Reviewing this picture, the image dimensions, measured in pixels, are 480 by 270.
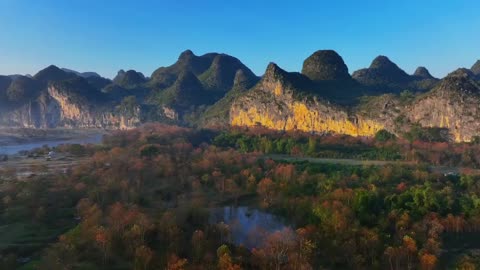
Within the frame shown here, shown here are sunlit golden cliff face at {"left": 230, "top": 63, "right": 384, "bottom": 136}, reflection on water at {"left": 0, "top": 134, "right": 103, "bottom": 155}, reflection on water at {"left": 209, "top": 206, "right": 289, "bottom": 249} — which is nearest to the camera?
reflection on water at {"left": 209, "top": 206, "right": 289, "bottom": 249}

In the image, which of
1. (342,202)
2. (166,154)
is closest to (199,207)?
(342,202)

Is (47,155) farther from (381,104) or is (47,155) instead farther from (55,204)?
(381,104)

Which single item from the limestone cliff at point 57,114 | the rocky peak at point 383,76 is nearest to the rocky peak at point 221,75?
the limestone cliff at point 57,114

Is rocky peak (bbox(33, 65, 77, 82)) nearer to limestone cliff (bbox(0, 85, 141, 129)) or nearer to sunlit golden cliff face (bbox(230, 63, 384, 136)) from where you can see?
limestone cliff (bbox(0, 85, 141, 129))

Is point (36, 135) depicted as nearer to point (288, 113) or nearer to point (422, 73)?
point (288, 113)

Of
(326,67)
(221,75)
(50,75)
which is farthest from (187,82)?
(50,75)

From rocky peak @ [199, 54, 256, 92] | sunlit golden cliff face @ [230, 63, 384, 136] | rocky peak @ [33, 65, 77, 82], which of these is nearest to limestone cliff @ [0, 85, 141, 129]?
rocky peak @ [33, 65, 77, 82]
